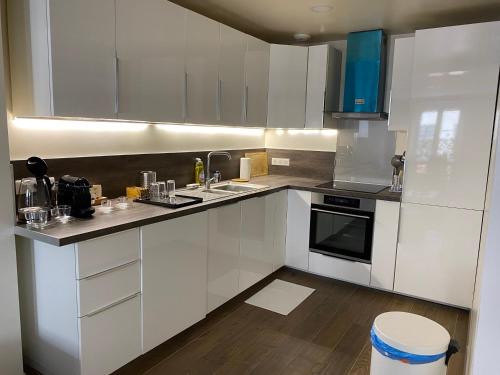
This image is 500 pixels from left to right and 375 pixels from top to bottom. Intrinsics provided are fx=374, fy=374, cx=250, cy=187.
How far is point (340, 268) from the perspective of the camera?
3.30 meters

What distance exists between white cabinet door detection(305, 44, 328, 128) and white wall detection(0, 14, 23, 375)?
2497 mm

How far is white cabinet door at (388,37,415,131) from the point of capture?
9.78 feet

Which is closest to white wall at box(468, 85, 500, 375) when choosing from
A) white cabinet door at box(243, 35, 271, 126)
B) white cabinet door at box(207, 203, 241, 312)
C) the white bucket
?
the white bucket

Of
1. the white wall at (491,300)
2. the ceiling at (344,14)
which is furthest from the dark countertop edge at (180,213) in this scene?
the white wall at (491,300)

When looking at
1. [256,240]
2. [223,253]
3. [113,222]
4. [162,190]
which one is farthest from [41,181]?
[256,240]

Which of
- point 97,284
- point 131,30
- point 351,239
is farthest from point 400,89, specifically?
point 97,284

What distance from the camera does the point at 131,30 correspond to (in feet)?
7.09

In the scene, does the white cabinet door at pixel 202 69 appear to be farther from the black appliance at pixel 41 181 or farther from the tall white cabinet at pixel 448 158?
the tall white cabinet at pixel 448 158

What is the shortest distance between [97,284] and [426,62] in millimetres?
2682

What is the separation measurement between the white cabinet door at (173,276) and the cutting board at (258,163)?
1569mm

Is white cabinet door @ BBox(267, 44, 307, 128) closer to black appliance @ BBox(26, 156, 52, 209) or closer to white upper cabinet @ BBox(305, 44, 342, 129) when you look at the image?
white upper cabinet @ BBox(305, 44, 342, 129)

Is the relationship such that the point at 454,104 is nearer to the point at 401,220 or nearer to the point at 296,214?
the point at 401,220

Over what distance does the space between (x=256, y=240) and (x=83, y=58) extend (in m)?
1.82

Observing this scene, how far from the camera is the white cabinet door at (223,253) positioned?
2.56 meters
